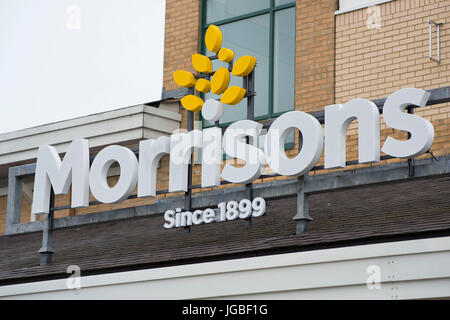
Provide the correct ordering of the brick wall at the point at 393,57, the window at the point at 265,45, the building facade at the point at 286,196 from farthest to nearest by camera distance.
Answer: the window at the point at 265,45 < the brick wall at the point at 393,57 < the building facade at the point at 286,196

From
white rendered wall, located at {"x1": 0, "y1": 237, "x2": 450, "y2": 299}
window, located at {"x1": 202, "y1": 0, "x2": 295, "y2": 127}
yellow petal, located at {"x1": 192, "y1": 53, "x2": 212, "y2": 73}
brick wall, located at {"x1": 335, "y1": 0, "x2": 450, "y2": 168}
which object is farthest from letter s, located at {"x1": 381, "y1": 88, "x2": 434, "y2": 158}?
window, located at {"x1": 202, "y1": 0, "x2": 295, "y2": 127}

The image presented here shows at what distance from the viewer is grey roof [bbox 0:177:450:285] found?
33.3ft

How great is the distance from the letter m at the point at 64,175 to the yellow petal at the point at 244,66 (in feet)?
7.88

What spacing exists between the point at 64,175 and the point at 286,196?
3667 mm

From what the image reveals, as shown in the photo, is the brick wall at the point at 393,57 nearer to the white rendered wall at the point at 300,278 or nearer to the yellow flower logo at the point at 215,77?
the yellow flower logo at the point at 215,77

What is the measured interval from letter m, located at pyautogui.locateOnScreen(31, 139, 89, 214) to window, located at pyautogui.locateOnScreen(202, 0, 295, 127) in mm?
3248

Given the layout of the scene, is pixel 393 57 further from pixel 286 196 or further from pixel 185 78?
pixel 286 196

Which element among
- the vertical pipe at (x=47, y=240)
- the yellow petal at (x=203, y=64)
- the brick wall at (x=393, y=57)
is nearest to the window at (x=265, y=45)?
the brick wall at (x=393, y=57)

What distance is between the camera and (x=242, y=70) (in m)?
12.9

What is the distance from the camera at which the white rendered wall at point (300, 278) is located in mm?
9227

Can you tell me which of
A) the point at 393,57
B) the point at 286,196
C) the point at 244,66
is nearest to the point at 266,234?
the point at 286,196

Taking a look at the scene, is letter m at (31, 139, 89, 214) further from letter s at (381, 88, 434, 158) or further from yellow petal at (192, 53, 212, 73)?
letter s at (381, 88, 434, 158)

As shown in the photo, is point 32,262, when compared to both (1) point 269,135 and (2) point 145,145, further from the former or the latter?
(1) point 269,135
